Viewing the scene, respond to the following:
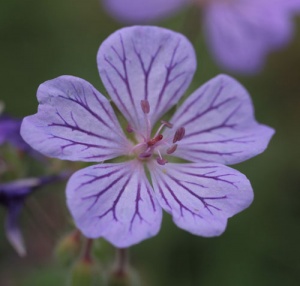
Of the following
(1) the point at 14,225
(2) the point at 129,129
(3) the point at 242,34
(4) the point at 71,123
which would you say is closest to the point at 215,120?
(2) the point at 129,129

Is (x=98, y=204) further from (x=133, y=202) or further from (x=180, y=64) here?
(x=180, y=64)

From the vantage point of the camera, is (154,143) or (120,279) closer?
(154,143)

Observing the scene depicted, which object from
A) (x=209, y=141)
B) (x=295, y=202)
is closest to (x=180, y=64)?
(x=209, y=141)

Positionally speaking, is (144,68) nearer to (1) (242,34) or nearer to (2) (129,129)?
(2) (129,129)

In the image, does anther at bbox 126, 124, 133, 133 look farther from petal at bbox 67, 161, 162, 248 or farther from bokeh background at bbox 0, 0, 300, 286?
bokeh background at bbox 0, 0, 300, 286

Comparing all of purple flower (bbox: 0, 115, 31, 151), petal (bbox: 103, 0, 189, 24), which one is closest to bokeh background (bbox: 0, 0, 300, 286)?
petal (bbox: 103, 0, 189, 24)

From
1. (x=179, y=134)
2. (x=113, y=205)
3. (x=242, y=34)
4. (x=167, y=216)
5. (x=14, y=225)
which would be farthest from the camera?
(x=242, y=34)
